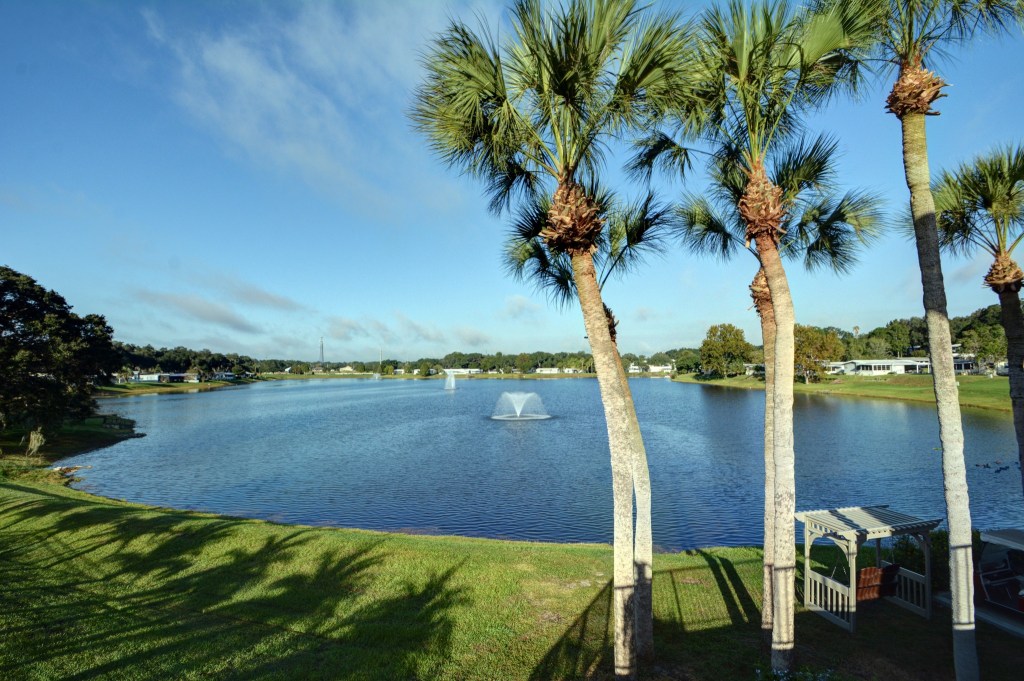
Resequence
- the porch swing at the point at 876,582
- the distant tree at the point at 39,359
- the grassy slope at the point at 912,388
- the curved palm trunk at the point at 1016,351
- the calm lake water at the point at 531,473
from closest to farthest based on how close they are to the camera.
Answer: the porch swing at the point at 876,582 → the curved palm trunk at the point at 1016,351 → the calm lake water at the point at 531,473 → the distant tree at the point at 39,359 → the grassy slope at the point at 912,388

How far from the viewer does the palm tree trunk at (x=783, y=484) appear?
6.57 metres

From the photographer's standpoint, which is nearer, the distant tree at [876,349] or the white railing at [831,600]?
the white railing at [831,600]

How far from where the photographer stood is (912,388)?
7681cm

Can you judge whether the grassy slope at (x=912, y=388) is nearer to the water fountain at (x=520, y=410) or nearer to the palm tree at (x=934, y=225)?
the water fountain at (x=520, y=410)

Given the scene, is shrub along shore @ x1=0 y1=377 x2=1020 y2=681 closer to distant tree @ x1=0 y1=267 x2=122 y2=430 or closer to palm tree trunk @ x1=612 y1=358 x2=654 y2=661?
palm tree trunk @ x1=612 y1=358 x2=654 y2=661

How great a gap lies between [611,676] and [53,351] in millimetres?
45351

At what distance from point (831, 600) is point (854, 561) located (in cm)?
120

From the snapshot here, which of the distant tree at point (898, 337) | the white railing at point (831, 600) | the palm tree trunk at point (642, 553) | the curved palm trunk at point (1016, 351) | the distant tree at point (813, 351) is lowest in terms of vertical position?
the white railing at point (831, 600)

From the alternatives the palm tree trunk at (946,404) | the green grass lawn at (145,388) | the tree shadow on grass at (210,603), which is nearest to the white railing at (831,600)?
the palm tree trunk at (946,404)

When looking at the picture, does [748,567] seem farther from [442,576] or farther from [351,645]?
[351,645]

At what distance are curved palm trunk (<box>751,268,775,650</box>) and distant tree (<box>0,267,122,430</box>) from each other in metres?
42.2

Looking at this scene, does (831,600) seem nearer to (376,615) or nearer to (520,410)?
(376,615)

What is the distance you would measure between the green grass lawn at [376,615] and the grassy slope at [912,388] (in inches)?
2034

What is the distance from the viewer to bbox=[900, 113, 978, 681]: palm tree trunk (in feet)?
21.1
